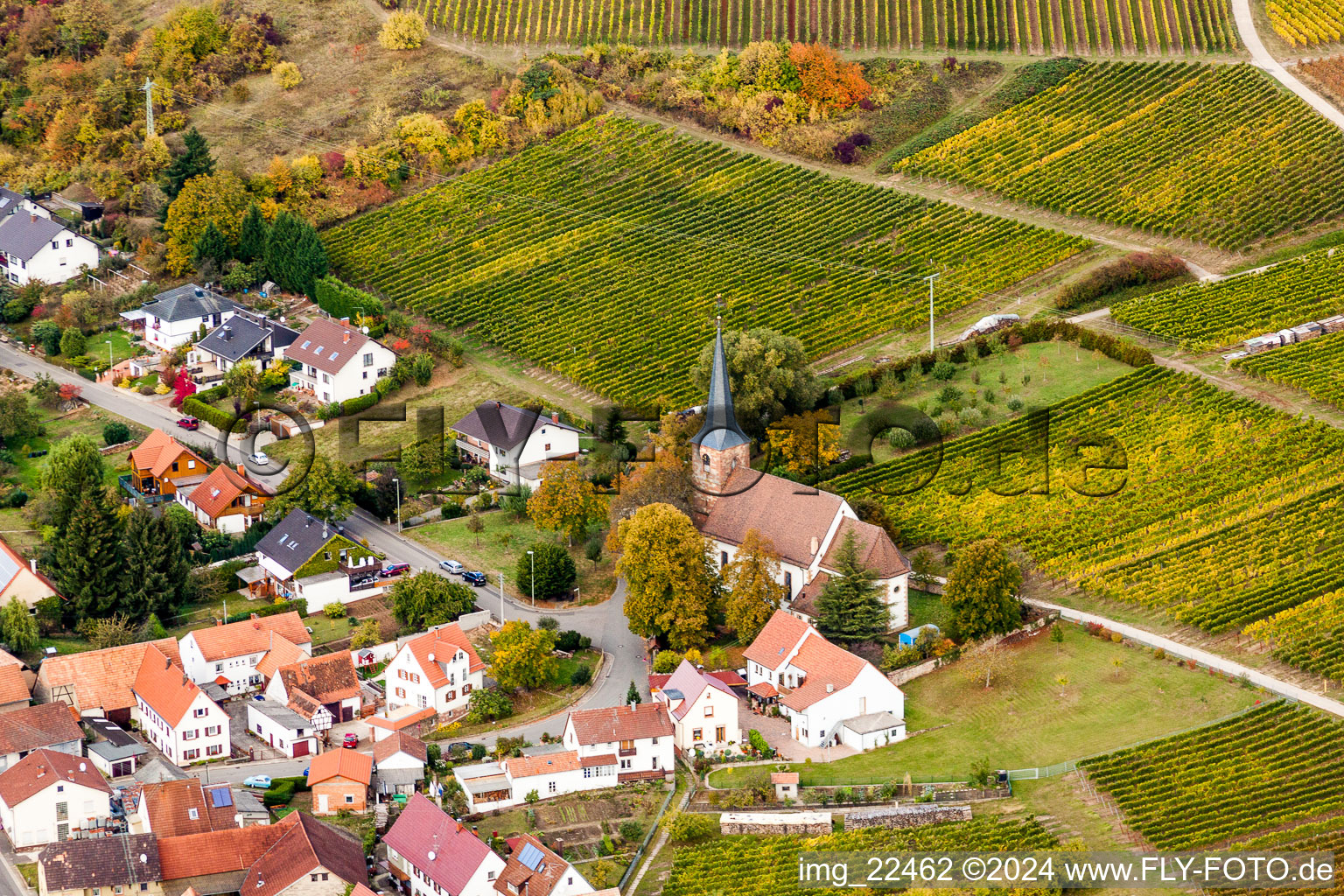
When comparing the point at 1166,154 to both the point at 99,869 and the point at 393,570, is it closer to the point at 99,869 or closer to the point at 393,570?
the point at 393,570

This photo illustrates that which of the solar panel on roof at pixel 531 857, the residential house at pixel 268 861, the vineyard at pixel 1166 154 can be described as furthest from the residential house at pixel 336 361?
the solar panel on roof at pixel 531 857

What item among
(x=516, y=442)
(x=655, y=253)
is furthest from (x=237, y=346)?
(x=655, y=253)

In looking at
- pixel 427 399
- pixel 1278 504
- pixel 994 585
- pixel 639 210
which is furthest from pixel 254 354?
pixel 1278 504

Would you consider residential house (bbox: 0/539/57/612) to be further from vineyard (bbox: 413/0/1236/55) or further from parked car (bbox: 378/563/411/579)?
vineyard (bbox: 413/0/1236/55)

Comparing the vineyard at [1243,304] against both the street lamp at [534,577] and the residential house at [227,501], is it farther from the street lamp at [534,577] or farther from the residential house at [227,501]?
the residential house at [227,501]

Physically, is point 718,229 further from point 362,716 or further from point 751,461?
point 362,716
